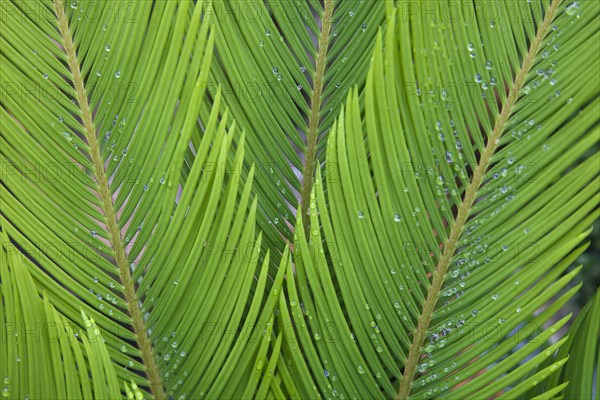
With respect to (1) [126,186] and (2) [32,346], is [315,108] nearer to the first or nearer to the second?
(1) [126,186]

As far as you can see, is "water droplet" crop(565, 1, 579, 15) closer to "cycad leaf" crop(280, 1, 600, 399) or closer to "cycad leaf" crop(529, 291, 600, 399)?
"cycad leaf" crop(280, 1, 600, 399)

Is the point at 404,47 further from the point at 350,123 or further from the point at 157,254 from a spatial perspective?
the point at 157,254

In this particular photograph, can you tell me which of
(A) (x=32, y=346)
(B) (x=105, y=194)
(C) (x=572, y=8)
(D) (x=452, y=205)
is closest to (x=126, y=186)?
(B) (x=105, y=194)

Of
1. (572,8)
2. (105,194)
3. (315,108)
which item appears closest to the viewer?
(572,8)

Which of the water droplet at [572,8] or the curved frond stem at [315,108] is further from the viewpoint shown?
the curved frond stem at [315,108]

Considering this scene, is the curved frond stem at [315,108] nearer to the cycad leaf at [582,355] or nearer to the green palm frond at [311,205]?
the green palm frond at [311,205]

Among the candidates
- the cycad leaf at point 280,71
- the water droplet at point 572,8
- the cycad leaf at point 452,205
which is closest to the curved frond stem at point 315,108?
the cycad leaf at point 280,71
